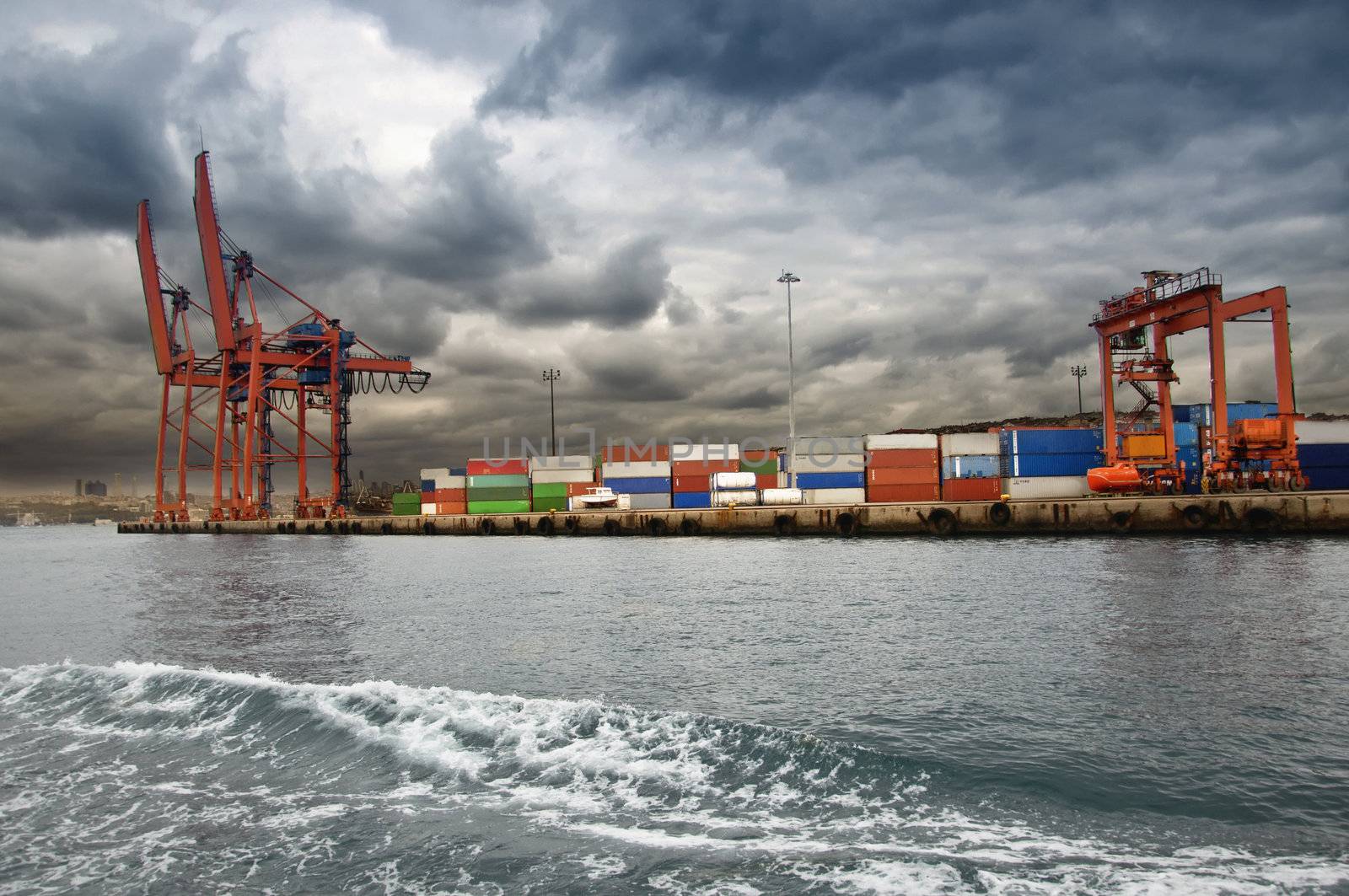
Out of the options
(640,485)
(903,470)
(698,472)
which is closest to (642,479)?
(640,485)

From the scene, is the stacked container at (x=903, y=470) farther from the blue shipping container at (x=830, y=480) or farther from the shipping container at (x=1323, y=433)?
the shipping container at (x=1323, y=433)

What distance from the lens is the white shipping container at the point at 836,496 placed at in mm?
53438

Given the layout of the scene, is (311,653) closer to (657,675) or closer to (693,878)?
(657,675)

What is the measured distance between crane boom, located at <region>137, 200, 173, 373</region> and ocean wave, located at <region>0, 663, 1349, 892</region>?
74969 mm

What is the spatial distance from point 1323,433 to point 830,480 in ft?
93.6

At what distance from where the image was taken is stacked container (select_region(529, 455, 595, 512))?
6438cm

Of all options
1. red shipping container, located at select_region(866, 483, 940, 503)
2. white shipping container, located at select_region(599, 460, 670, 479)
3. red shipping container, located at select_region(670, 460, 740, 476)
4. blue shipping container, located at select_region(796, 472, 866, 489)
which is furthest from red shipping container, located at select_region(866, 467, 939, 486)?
white shipping container, located at select_region(599, 460, 670, 479)

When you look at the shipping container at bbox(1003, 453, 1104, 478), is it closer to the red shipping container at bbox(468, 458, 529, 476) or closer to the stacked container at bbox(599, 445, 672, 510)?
the stacked container at bbox(599, 445, 672, 510)

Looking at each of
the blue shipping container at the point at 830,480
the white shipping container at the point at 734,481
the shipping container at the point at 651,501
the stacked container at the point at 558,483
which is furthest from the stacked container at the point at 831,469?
the stacked container at the point at 558,483

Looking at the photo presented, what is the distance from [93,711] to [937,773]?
9699 mm

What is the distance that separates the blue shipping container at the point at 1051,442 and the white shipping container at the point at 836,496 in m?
9.92

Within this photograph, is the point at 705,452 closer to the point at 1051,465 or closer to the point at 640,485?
the point at 640,485

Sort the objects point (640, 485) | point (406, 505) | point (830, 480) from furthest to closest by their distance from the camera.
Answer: point (406, 505), point (640, 485), point (830, 480)

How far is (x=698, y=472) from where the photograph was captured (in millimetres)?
59844
